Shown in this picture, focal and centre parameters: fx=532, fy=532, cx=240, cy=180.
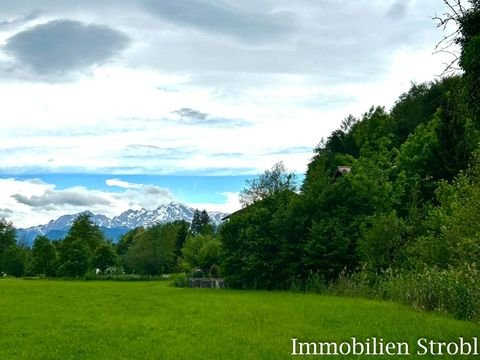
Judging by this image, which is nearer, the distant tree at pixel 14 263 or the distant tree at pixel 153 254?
the distant tree at pixel 153 254

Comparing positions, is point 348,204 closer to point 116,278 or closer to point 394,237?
point 394,237

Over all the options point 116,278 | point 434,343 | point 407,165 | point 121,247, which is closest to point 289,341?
point 434,343

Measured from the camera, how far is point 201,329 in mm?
16250

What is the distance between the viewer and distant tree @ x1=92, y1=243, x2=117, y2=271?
8512 centimetres

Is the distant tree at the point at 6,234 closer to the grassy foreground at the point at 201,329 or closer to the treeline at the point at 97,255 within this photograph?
the treeline at the point at 97,255

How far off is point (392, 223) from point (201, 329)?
1681 cm

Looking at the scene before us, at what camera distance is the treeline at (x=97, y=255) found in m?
79.5

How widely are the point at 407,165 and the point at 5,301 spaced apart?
38.1m

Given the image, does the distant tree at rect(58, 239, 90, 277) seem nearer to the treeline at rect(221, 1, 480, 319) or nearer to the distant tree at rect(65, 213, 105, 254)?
the distant tree at rect(65, 213, 105, 254)

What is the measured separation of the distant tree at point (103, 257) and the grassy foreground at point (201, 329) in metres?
63.6

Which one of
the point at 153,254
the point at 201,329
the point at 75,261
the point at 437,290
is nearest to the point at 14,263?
the point at 75,261

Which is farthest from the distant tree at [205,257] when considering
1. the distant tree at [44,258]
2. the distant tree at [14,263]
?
the distant tree at [14,263]

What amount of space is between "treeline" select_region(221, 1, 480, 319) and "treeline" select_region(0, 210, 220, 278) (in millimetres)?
30419

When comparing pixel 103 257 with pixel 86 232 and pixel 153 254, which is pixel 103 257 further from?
pixel 86 232
